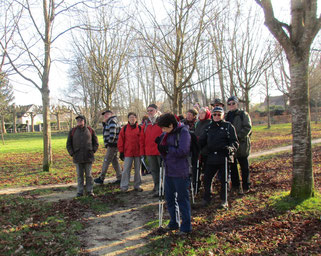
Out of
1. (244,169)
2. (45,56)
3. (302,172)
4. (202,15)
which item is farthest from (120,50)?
(302,172)

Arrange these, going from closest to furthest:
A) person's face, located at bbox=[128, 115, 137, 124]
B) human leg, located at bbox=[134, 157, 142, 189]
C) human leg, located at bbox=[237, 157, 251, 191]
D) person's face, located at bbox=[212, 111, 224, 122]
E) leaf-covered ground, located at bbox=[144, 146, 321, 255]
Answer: leaf-covered ground, located at bbox=[144, 146, 321, 255] < person's face, located at bbox=[212, 111, 224, 122] < human leg, located at bbox=[237, 157, 251, 191] < person's face, located at bbox=[128, 115, 137, 124] < human leg, located at bbox=[134, 157, 142, 189]

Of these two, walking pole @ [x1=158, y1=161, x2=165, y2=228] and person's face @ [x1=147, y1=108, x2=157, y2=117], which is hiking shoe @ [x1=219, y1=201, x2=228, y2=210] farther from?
person's face @ [x1=147, y1=108, x2=157, y2=117]

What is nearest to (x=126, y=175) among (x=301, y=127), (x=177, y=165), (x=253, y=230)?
(x=177, y=165)

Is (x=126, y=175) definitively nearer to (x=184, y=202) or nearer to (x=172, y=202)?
(x=172, y=202)

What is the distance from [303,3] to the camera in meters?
5.05

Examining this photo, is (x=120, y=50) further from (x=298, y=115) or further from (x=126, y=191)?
(x=298, y=115)

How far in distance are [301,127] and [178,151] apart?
2554 mm

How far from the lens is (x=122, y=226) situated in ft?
16.5

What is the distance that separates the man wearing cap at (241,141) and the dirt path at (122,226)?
207cm

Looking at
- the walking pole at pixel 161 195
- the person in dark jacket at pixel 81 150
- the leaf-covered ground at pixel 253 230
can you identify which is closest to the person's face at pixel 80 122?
the person in dark jacket at pixel 81 150

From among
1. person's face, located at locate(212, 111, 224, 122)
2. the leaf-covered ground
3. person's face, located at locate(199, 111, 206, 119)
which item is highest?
person's face, located at locate(199, 111, 206, 119)

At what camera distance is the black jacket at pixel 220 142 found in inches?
212

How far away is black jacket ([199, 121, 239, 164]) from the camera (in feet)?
17.7

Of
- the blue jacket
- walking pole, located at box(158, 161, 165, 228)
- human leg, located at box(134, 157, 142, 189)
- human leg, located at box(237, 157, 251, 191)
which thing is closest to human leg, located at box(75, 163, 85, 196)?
human leg, located at box(134, 157, 142, 189)
